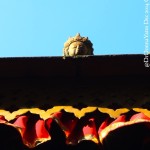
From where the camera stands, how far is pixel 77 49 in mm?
5676

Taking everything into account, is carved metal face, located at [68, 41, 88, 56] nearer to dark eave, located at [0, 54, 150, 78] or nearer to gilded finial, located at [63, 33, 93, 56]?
gilded finial, located at [63, 33, 93, 56]

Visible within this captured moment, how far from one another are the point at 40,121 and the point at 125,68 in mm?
986

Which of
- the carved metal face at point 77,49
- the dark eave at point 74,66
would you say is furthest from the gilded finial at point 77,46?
the dark eave at point 74,66

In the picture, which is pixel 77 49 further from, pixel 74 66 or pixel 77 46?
pixel 74 66

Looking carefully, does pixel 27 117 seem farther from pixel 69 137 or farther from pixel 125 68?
pixel 125 68

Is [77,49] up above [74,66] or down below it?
above

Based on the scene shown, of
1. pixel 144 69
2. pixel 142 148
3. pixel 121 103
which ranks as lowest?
pixel 142 148

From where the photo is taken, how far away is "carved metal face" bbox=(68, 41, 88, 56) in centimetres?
566

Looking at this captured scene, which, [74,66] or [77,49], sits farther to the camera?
[77,49]

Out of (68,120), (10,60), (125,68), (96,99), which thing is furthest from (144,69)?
(10,60)

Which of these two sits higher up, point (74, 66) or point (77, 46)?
point (77, 46)

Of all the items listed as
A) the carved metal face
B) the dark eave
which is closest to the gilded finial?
the carved metal face

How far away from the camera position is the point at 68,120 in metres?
4.36

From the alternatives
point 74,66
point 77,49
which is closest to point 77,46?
point 77,49
